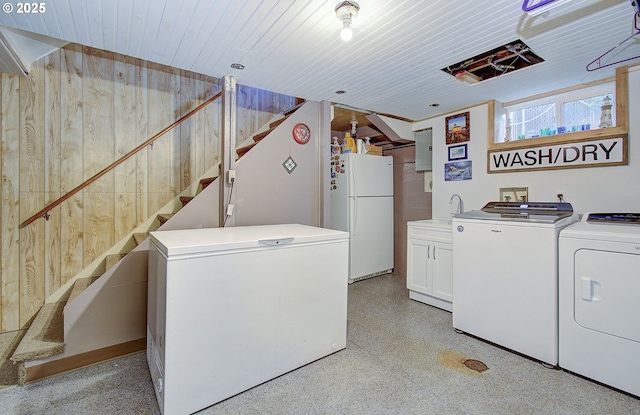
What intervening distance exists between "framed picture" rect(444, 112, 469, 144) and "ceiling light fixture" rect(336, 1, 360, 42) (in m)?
2.33

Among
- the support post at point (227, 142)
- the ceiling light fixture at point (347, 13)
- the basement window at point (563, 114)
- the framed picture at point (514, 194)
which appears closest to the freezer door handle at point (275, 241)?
the support post at point (227, 142)

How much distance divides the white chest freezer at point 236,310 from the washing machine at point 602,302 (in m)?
1.50

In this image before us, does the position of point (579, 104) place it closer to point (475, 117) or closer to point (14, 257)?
point (475, 117)

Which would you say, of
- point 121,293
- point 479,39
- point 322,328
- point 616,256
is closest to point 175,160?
point 121,293

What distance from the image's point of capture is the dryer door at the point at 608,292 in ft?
5.75

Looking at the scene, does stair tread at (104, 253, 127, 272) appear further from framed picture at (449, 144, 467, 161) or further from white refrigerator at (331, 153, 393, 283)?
framed picture at (449, 144, 467, 161)

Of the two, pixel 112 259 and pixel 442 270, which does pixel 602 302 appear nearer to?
pixel 442 270

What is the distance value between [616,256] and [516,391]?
101 cm

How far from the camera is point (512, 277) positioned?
7.34 feet

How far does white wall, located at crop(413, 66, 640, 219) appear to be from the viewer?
2.38 metres

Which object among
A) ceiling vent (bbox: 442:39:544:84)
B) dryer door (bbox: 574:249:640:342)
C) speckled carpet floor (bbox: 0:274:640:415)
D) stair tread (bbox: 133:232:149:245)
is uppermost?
ceiling vent (bbox: 442:39:544:84)

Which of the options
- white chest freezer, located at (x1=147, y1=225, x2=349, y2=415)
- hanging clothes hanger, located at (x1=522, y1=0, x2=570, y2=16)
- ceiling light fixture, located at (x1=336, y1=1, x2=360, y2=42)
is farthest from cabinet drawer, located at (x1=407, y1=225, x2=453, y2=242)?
ceiling light fixture, located at (x1=336, y1=1, x2=360, y2=42)

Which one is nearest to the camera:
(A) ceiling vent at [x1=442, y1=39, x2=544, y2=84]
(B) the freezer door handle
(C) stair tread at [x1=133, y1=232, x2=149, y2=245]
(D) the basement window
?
(B) the freezer door handle

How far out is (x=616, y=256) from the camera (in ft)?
5.95
